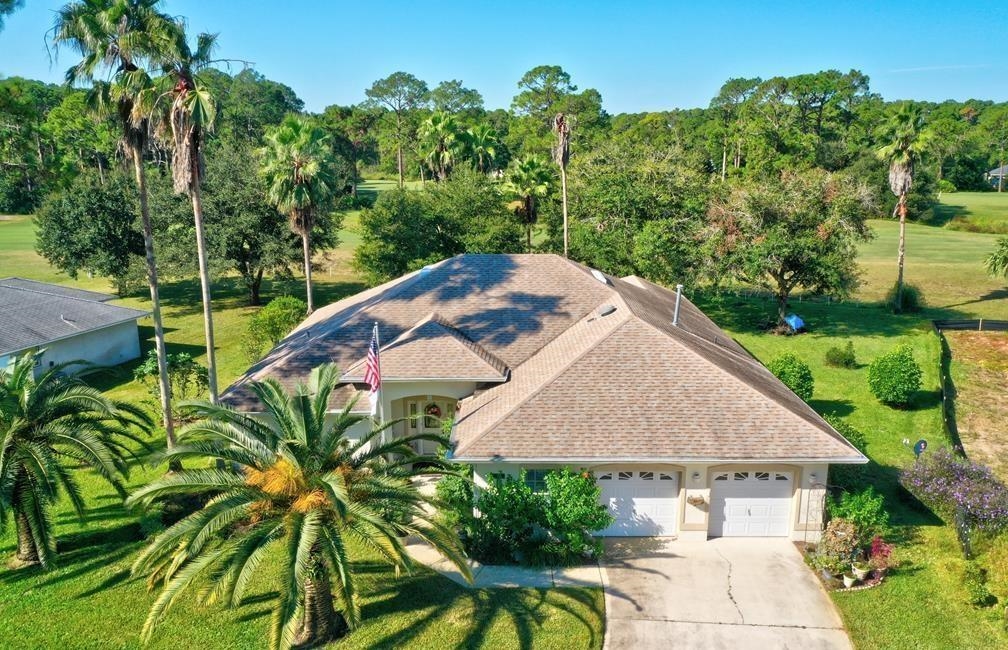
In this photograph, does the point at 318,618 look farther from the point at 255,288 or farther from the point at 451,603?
the point at 255,288

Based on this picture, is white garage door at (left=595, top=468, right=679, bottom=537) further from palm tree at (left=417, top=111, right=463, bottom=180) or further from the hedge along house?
palm tree at (left=417, top=111, right=463, bottom=180)

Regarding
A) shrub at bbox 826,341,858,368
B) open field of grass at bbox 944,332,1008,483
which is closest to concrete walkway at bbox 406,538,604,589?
open field of grass at bbox 944,332,1008,483

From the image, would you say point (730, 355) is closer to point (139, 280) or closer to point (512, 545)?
point (512, 545)

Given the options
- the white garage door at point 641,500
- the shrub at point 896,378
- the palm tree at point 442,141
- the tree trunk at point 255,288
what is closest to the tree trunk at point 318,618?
the white garage door at point 641,500

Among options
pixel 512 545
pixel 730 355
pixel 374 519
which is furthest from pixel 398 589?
pixel 730 355

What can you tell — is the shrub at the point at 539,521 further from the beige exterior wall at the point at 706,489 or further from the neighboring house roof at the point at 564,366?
the neighboring house roof at the point at 564,366

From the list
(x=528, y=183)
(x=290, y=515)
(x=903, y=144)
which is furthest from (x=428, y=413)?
(x=903, y=144)
